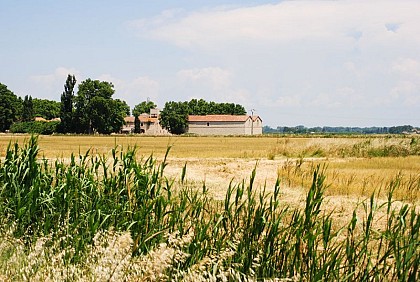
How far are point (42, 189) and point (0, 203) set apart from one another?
0.75 meters

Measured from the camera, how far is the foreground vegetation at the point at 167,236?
544cm

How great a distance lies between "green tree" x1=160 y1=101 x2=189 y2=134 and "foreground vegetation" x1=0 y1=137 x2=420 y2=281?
357 feet

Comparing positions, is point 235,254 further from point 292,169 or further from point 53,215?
point 292,169

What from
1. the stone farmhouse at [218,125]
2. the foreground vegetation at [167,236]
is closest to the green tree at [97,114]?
the stone farmhouse at [218,125]

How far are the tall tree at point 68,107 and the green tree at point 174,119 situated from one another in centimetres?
2275

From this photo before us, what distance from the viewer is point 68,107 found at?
10356 cm

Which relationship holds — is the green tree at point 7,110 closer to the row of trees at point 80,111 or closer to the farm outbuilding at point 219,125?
the row of trees at point 80,111

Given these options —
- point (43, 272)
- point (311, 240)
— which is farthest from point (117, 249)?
point (311, 240)

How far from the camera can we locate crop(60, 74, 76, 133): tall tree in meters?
100

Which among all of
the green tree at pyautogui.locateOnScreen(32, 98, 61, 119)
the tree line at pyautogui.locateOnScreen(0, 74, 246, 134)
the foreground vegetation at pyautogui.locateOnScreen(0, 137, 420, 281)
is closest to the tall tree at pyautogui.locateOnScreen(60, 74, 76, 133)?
the tree line at pyautogui.locateOnScreen(0, 74, 246, 134)

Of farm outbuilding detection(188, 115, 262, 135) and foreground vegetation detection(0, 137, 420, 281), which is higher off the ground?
farm outbuilding detection(188, 115, 262, 135)

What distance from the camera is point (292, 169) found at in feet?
71.5

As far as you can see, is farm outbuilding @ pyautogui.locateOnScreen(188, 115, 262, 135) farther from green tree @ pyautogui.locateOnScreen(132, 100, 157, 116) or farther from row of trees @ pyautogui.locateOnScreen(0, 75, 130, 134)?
green tree @ pyautogui.locateOnScreen(132, 100, 157, 116)

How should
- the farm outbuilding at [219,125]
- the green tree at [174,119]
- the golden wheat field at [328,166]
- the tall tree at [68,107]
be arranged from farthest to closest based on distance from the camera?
the farm outbuilding at [219,125] < the green tree at [174,119] < the tall tree at [68,107] < the golden wheat field at [328,166]
